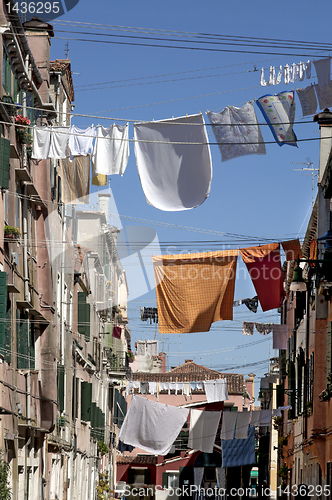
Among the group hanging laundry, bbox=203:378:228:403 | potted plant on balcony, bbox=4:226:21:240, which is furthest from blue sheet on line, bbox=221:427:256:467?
potted plant on balcony, bbox=4:226:21:240

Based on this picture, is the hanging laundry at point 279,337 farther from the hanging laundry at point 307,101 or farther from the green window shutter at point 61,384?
the hanging laundry at point 307,101

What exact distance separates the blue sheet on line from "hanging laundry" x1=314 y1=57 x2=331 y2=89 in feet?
108

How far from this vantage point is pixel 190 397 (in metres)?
54.9

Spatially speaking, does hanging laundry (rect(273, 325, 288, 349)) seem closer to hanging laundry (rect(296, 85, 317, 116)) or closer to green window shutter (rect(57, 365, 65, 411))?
green window shutter (rect(57, 365, 65, 411))

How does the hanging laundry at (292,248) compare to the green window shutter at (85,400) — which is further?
the green window shutter at (85,400)

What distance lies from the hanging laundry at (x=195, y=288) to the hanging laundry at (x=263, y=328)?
35.8 feet

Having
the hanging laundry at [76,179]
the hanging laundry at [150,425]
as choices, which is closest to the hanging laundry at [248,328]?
the hanging laundry at [150,425]

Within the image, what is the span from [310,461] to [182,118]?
12.9 m

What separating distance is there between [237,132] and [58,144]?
12.0 feet

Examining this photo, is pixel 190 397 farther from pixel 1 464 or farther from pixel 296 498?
pixel 1 464

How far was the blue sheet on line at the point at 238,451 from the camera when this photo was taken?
43.1 metres

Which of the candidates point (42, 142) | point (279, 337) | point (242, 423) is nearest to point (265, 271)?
point (42, 142)

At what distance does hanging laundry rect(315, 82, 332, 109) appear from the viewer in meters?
13.4

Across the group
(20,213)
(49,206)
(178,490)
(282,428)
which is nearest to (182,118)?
(20,213)
